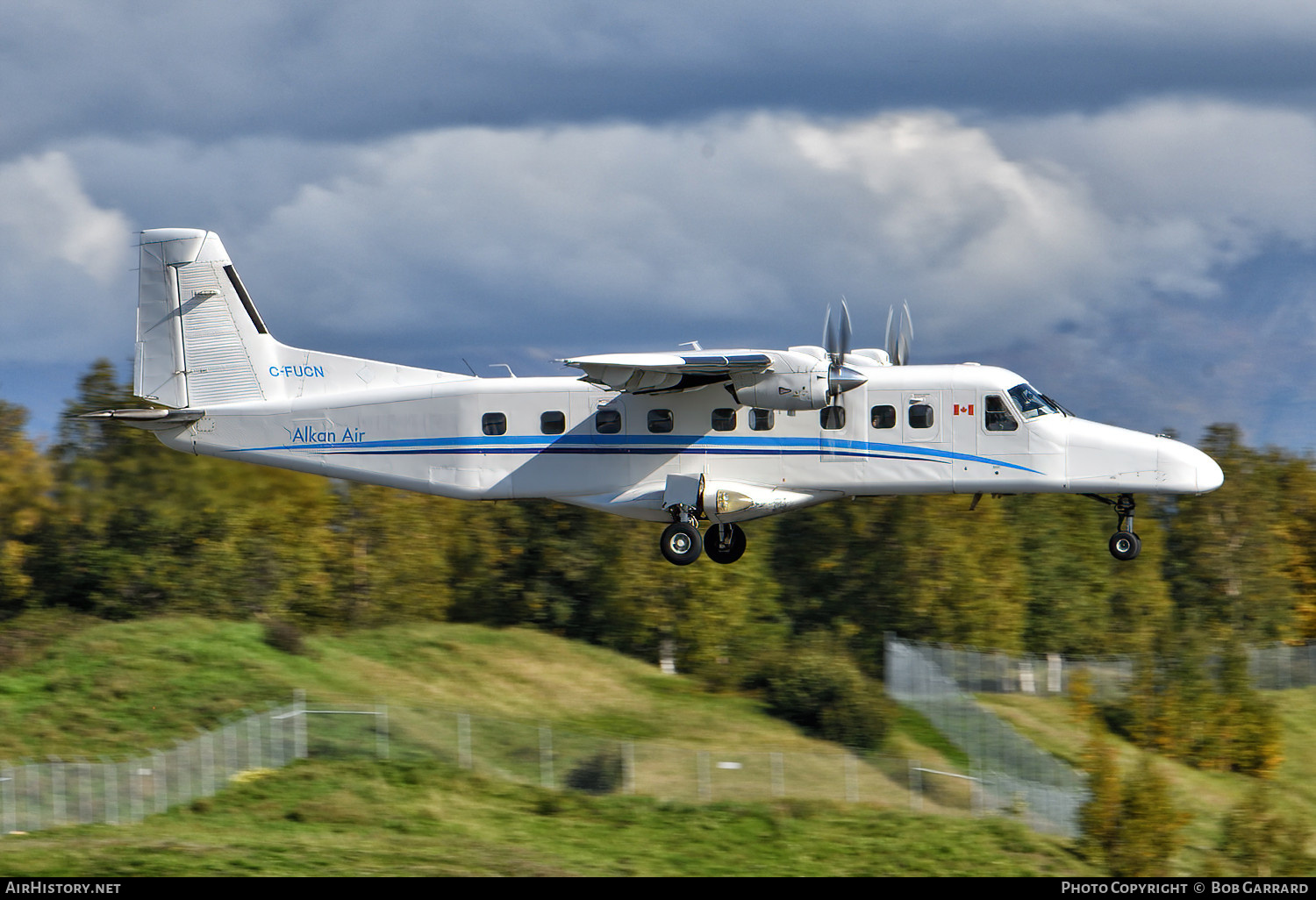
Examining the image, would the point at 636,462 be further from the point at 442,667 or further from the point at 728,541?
the point at 442,667

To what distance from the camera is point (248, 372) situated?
22484 mm

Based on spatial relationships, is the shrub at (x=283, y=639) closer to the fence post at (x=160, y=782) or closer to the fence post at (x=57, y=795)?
the fence post at (x=160, y=782)

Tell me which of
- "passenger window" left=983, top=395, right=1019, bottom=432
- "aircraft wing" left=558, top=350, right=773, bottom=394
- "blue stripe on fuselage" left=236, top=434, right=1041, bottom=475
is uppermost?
"aircraft wing" left=558, top=350, right=773, bottom=394

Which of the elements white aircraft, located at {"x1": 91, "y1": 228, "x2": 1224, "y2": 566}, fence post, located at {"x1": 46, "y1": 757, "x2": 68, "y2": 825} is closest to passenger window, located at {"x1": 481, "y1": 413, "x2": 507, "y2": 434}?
white aircraft, located at {"x1": 91, "y1": 228, "x2": 1224, "y2": 566}

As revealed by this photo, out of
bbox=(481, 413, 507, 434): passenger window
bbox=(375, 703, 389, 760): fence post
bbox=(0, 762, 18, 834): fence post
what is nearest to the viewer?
bbox=(481, 413, 507, 434): passenger window

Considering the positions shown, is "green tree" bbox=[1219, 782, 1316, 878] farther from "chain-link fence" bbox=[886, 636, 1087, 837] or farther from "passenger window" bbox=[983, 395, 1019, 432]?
"passenger window" bbox=[983, 395, 1019, 432]

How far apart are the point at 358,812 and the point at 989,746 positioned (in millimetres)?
16366

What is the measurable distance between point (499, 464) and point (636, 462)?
88.9 inches

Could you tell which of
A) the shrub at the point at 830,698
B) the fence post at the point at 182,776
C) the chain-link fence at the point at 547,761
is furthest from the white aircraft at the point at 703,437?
the shrub at the point at 830,698

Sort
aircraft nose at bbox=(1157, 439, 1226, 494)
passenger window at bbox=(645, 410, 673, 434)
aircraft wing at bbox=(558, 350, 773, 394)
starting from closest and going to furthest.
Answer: aircraft wing at bbox=(558, 350, 773, 394)
aircraft nose at bbox=(1157, 439, 1226, 494)
passenger window at bbox=(645, 410, 673, 434)

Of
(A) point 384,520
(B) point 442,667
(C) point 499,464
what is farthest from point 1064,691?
(C) point 499,464

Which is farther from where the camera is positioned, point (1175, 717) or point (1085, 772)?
point (1175, 717)

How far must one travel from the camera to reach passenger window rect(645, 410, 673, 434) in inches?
810

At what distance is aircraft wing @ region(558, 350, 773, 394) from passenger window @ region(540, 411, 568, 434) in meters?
1.22
